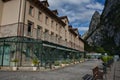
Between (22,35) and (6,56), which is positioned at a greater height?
(22,35)

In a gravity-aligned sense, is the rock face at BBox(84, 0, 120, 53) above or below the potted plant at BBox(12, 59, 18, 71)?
above

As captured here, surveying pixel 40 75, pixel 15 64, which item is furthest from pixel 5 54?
pixel 40 75

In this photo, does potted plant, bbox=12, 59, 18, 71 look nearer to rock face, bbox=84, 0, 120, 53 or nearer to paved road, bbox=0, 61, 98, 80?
paved road, bbox=0, 61, 98, 80

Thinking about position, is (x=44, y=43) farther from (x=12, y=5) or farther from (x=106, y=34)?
(x=106, y=34)

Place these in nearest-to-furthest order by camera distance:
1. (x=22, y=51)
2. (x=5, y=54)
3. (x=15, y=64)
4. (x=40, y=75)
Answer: (x=40, y=75) < (x=15, y=64) < (x=22, y=51) < (x=5, y=54)

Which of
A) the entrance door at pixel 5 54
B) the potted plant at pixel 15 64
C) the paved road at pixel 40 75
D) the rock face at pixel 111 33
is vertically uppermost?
the rock face at pixel 111 33

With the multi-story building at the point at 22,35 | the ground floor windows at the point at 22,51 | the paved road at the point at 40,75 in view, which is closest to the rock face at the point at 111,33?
the multi-story building at the point at 22,35

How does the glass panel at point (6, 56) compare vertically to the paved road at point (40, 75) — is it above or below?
above

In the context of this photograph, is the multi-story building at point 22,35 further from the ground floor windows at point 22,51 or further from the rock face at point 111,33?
the rock face at point 111,33

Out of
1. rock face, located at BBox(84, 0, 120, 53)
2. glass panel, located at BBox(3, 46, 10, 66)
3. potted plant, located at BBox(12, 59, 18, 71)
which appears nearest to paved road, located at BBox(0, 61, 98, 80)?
potted plant, located at BBox(12, 59, 18, 71)

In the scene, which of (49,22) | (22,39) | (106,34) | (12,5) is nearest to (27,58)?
(22,39)

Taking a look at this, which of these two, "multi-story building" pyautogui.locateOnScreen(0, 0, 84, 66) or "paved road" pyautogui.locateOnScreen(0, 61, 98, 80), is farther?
"multi-story building" pyautogui.locateOnScreen(0, 0, 84, 66)

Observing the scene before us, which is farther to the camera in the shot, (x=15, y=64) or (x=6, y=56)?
(x=6, y=56)

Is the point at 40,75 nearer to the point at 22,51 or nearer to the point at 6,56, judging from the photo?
the point at 22,51
